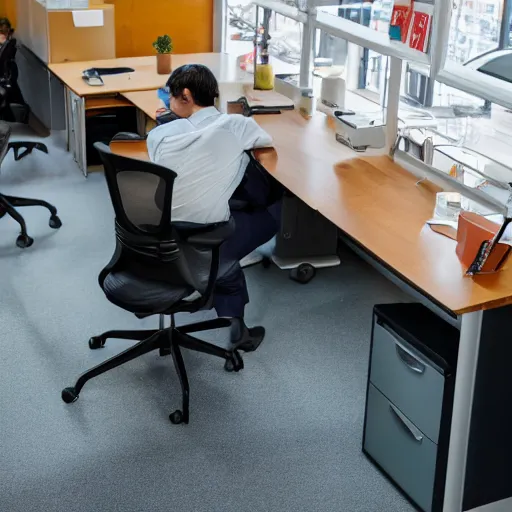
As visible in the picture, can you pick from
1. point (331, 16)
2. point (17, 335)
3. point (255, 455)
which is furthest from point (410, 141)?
point (17, 335)

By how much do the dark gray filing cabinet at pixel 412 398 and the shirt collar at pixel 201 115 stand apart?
981mm

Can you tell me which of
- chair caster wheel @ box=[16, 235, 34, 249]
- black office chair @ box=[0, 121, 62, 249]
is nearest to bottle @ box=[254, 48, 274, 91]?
black office chair @ box=[0, 121, 62, 249]

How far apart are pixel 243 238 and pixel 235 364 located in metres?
0.55

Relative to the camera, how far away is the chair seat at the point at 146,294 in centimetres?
308

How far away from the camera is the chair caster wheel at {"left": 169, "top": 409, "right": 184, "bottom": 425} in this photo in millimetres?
3174

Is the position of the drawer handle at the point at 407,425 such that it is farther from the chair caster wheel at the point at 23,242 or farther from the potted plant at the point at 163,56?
the potted plant at the point at 163,56

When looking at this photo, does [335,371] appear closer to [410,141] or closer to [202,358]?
[202,358]

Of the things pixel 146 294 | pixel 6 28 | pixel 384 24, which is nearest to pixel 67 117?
pixel 6 28

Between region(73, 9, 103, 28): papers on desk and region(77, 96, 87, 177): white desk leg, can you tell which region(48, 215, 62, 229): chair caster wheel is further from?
region(73, 9, 103, 28): papers on desk

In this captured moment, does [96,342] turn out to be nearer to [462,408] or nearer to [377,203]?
[377,203]

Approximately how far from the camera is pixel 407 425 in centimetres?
273

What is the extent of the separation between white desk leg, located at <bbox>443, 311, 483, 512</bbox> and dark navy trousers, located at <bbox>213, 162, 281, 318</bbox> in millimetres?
1278

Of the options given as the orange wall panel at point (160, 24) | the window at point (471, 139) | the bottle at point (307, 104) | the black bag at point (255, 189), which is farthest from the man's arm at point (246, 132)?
the orange wall panel at point (160, 24)

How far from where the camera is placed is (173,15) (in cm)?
633
